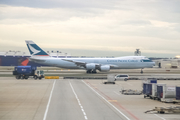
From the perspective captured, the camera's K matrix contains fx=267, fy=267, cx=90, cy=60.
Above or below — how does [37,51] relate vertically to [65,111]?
above

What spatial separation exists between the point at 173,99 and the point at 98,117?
13628 mm

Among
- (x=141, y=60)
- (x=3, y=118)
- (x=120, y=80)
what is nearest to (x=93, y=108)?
(x=3, y=118)

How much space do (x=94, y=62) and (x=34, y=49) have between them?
2216 cm

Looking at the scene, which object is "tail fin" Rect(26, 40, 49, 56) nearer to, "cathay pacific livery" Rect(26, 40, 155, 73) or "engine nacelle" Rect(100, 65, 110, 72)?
"cathay pacific livery" Rect(26, 40, 155, 73)

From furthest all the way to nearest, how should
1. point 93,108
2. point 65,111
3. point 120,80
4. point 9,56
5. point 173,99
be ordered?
point 9,56
point 120,80
point 173,99
point 93,108
point 65,111

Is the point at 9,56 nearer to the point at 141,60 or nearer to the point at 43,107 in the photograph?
the point at 141,60

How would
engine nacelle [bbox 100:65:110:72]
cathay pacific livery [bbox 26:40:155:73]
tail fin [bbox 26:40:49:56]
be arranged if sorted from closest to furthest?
engine nacelle [bbox 100:65:110:72]
cathay pacific livery [bbox 26:40:155:73]
tail fin [bbox 26:40:49:56]

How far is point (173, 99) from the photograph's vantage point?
33.2 m

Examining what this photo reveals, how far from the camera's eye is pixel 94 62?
3676 inches

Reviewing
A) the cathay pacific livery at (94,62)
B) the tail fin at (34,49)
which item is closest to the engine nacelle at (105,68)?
the cathay pacific livery at (94,62)

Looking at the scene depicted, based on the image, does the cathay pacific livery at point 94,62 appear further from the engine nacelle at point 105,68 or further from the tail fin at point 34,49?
the engine nacelle at point 105,68

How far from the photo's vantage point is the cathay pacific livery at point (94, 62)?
9012cm

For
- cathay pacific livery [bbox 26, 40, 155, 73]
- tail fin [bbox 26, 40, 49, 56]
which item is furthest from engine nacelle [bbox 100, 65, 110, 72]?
tail fin [bbox 26, 40, 49, 56]

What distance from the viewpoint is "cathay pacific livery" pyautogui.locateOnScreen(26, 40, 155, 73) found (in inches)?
3548
